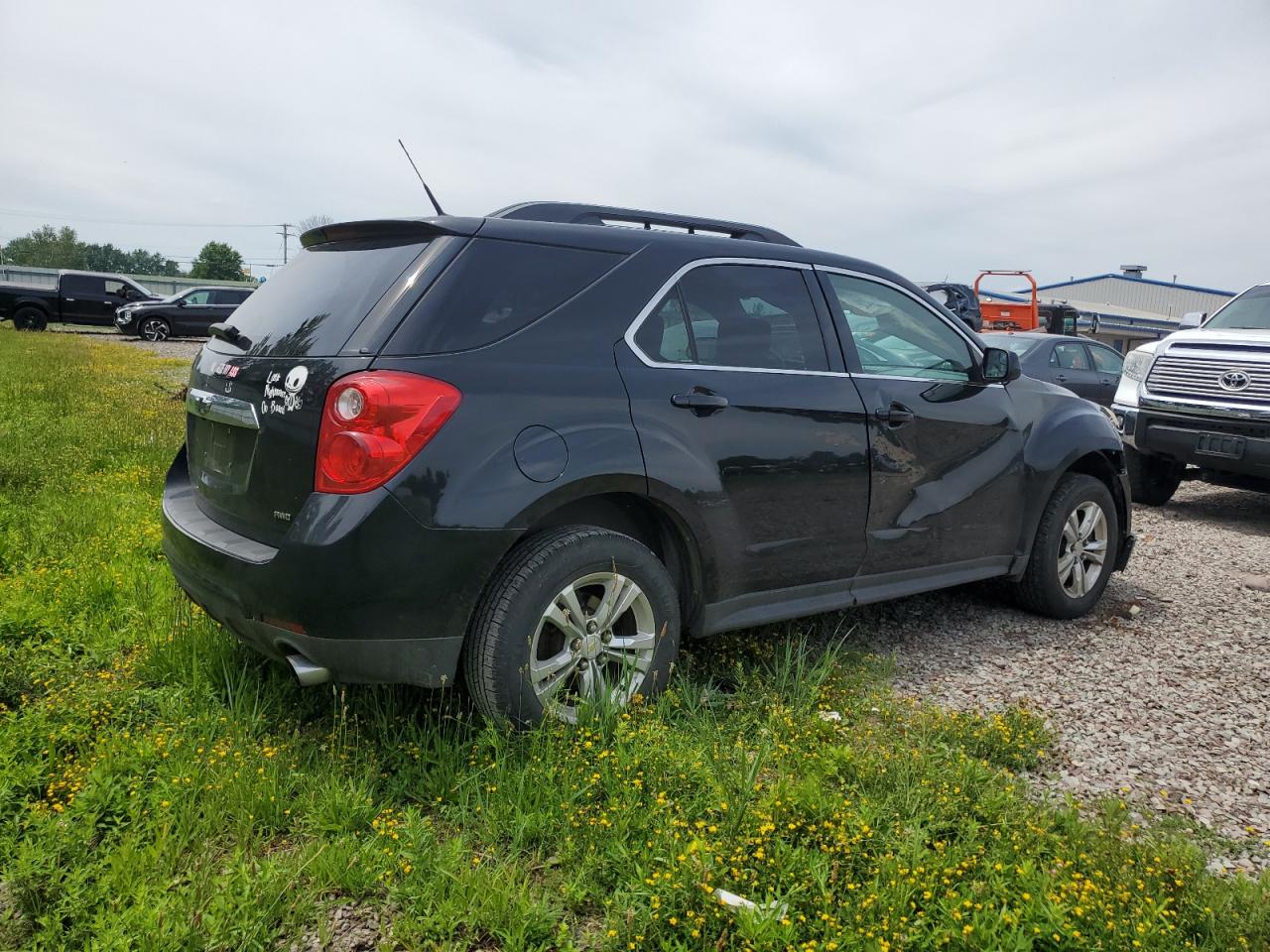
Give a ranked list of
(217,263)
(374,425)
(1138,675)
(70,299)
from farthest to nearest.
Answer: (217,263) < (70,299) < (1138,675) < (374,425)

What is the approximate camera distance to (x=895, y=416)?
4.07 m

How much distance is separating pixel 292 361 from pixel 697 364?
1384 millimetres

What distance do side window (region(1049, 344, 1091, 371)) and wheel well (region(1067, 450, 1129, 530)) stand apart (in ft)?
29.5

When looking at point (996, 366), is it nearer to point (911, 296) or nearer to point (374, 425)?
point (911, 296)

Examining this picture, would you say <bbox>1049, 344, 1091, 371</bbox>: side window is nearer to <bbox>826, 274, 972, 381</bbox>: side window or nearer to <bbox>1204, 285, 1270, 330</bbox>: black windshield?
<bbox>1204, 285, 1270, 330</bbox>: black windshield

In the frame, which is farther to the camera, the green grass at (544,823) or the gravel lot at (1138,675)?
the gravel lot at (1138,675)

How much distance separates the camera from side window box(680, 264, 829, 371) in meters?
3.57

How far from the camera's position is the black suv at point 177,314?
93.0 ft

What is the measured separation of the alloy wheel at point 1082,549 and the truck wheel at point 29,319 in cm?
3103

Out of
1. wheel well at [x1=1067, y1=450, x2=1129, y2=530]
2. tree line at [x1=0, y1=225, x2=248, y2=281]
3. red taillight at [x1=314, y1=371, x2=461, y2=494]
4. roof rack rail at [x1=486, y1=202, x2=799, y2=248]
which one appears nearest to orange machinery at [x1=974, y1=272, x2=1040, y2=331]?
→ wheel well at [x1=1067, y1=450, x2=1129, y2=530]

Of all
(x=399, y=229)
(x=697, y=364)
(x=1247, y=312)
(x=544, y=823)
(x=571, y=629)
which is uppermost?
(x=1247, y=312)

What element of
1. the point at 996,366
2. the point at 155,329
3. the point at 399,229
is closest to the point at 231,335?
the point at 399,229

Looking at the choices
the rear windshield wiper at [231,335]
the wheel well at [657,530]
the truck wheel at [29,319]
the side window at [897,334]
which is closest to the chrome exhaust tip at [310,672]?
the wheel well at [657,530]

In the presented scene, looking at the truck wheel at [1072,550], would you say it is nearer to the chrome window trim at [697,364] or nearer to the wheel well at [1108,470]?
the wheel well at [1108,470]
